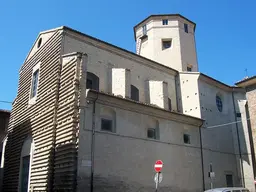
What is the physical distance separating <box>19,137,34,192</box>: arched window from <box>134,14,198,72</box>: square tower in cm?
1315

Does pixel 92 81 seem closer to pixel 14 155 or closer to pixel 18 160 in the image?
pixel 18 160

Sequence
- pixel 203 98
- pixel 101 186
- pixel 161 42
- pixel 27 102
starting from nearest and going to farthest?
1. pixel 101 186
2. pixel 27 102
3. pixel 203 98
4. pixel 161 42

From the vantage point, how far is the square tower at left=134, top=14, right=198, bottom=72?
25797 mm

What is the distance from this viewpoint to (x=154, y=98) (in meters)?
20.1

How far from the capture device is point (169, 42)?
26.5m

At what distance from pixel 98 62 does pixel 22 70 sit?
19.2 ft

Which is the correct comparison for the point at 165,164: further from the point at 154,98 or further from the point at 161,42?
the point at 161,42

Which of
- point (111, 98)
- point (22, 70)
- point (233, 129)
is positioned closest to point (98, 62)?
point (111, 98)

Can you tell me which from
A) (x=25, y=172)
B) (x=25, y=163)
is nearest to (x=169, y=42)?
(x=25, y=163)

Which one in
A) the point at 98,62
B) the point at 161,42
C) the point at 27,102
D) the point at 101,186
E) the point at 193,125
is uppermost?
the point at 161,42

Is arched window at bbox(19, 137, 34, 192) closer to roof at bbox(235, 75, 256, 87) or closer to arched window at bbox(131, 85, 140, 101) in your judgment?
arched window at bbox(131, 85, 140, 101)

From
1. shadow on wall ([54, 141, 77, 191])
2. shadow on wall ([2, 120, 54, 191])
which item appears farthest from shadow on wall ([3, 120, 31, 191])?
shadow on wall ([54, 141, 77, 191])

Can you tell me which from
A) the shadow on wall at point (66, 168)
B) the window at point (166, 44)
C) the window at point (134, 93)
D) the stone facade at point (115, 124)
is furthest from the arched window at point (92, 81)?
the window at point (166, 44)

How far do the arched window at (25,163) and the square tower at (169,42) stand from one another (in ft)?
43.1
